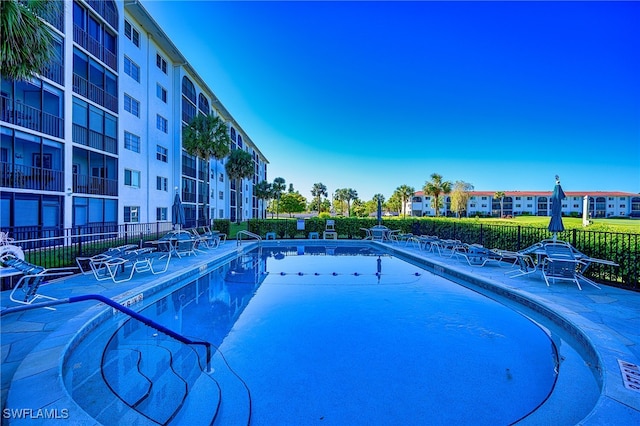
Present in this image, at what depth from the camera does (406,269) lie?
10.9 m

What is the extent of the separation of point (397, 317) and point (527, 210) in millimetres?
103162

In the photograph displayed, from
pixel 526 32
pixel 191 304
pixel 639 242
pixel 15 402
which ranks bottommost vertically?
pixel 191 304

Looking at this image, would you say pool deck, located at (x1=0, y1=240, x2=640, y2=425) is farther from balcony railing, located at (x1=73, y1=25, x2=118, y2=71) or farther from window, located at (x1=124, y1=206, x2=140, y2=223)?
balcony railing, located at (x1=73, y1=25, x2=118, y2=71)

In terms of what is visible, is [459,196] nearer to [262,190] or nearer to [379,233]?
[262,190]

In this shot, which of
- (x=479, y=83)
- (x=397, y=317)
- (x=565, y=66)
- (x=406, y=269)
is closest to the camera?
(x=397, y=317)

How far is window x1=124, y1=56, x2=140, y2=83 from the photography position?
18516 millimetres

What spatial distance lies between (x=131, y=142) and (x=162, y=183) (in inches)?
154

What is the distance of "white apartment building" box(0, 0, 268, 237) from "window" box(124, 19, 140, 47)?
0.06 meters

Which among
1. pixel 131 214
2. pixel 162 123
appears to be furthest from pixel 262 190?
pixel 131 214

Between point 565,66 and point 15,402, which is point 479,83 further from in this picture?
point 15,402

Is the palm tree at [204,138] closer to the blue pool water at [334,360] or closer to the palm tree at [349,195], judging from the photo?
the blue pool water at [334,360]

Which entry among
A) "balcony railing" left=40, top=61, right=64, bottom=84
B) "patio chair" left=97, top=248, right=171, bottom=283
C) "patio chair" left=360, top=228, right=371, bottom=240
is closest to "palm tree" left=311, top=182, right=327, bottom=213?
"patio chair" left=360, top=228, right=371, bottom=240

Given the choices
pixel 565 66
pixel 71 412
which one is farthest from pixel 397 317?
pixel 565 66

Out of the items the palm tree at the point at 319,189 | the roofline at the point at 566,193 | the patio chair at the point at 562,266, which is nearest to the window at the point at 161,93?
the patio chair at the point at 562,266
